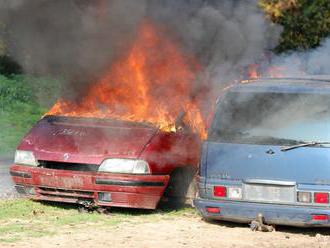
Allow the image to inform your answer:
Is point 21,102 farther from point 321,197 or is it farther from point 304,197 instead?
point 321,197

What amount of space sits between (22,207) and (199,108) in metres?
2.43

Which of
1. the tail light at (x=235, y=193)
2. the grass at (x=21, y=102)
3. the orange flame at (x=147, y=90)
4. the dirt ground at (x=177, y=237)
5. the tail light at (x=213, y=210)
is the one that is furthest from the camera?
the grass at (x=21, y=102)

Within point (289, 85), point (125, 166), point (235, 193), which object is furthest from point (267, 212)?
point (125, 166)

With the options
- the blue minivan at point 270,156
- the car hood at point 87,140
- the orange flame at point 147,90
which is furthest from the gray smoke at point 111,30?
the blue minivan at point 270,156

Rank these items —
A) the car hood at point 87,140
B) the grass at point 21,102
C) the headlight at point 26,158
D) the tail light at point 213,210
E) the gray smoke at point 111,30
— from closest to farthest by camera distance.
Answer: the tail light at point 213,210
the car hood at point 87,140
the headlight at point 26,158
the gray smoke at point 111,30
the grass at point 21,102

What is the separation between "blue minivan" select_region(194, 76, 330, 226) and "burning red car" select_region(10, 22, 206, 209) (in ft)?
2.20

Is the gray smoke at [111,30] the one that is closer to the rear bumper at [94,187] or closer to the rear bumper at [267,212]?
the rear bumper at [94,187]

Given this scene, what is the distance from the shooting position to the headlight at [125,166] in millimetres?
7965

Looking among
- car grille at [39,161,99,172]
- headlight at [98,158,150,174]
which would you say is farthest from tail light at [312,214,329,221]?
car grille at [39,161,99,172]

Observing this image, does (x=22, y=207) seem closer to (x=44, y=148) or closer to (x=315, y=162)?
(x=44, y=148)

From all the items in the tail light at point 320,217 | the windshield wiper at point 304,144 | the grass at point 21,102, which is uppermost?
the windshield wiper at point 304,144

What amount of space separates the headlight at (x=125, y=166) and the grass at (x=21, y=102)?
354 inches

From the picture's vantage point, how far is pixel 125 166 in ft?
26.2

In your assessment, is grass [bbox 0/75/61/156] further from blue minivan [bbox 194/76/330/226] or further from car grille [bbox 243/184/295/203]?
car grille [bbox 243/184/295/203]
